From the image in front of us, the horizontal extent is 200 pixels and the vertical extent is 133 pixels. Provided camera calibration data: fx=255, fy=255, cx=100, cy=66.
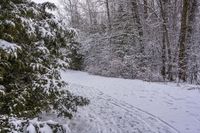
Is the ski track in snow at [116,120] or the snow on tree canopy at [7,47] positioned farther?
the ski track in snow at [116,120]

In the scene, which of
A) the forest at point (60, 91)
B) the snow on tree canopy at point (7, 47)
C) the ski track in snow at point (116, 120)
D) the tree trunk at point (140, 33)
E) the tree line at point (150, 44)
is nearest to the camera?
the snow on tree canopy at point (7, 47)

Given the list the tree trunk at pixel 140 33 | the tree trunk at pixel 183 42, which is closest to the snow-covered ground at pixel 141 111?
the tree trunk at pixel 183 42

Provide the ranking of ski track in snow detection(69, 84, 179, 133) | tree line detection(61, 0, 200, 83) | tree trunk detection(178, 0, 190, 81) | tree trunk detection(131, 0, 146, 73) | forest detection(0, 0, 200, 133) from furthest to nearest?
tree trunk detection(131, 0, 146, 73), tree line detection(61, 0, 200, 83), tree trunk detection(178, 0, 190, 81), ski track in snow detection(69, 84, 179, 133), forest detection(0, 0, 200, 133)

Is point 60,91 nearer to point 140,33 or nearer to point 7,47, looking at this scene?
point 7,47

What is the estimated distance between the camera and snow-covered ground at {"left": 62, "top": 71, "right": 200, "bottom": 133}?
210 inches

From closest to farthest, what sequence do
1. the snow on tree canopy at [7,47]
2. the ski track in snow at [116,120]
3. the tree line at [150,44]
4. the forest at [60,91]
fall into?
the snow on tree canopy at [7,47], the forest at [60,91], the ski track in snow at [116,120], the tree line at [150,44]

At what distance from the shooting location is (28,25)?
3947 millimetres

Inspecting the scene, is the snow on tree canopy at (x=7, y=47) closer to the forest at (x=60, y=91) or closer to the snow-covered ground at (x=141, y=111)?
the forest at (x=60, y=91)

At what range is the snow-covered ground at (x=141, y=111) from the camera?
5336 millimetres

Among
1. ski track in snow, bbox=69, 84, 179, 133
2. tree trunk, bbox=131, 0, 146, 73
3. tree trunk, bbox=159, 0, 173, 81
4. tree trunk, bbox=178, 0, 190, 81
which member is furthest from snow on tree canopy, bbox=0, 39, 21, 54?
tree trunk, bbox=131, 0, 146, 73

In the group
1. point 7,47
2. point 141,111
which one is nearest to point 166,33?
point 141,111

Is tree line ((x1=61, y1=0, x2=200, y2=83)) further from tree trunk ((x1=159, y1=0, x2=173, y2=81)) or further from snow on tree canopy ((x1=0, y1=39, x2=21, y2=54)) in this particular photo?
snow on tree canopy ((x1=0, y1=39, x2=21, y2=54))

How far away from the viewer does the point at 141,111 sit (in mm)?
6531

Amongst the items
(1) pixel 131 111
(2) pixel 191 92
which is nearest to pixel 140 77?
(2) pixel 191 92
